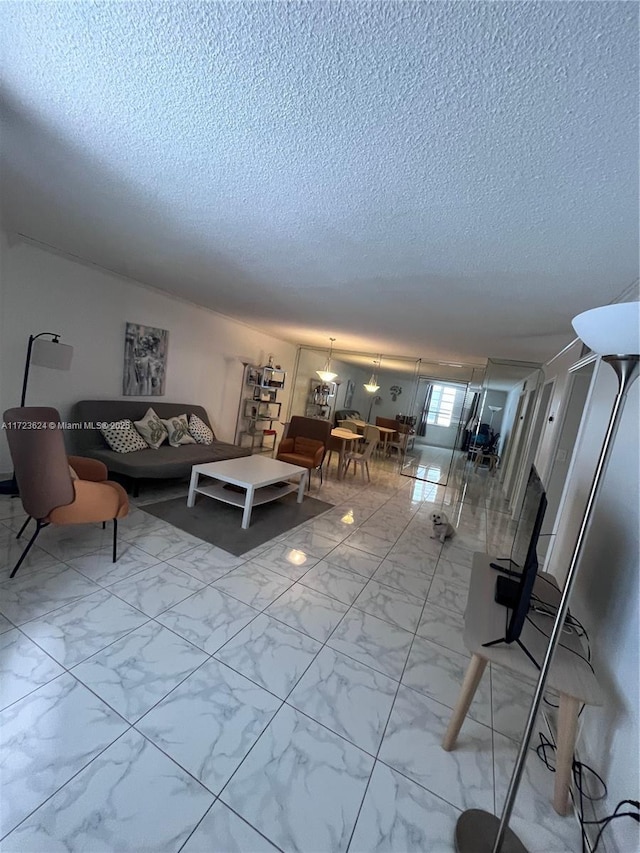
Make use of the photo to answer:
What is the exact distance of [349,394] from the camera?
8250mm

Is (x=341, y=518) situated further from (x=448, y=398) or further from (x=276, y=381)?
(x=448, y=398)

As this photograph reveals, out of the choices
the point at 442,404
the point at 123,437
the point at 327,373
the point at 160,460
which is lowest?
the point at 160,460

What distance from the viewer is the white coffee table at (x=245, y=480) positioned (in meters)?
3.28

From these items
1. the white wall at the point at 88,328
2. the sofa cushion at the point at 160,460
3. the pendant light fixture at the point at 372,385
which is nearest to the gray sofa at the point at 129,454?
the sofa cushion at the point at 160,460

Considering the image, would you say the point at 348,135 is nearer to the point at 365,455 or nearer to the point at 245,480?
the point at 245,480

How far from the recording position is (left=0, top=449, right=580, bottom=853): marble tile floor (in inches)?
43.5

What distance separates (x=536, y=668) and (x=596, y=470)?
0.76 metres

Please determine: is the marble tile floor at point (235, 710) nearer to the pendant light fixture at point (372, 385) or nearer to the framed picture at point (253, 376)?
the framed picture at point (253, 376)

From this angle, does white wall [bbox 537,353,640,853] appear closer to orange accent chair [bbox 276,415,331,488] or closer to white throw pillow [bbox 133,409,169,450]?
orange accent chair [bbox 276,415,331,488]

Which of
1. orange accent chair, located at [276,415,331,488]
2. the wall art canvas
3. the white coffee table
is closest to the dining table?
orange accent chair, located at [276,415,331,488]

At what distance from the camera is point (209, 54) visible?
38.3 inches

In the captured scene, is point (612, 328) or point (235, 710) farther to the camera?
point (235, 710)

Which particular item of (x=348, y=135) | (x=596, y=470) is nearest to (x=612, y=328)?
(x=596, y=470)

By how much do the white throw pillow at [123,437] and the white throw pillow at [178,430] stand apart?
407 millimetres
